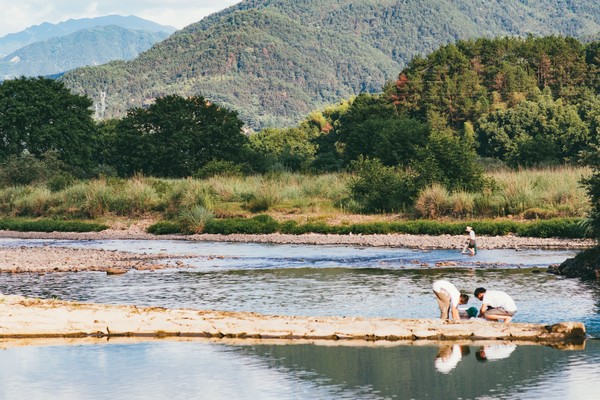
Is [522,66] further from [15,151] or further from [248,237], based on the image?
[248,237]

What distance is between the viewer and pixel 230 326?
20.8 m

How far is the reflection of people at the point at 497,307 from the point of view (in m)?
20.7

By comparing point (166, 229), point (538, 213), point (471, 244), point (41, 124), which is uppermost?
point (41, 124)

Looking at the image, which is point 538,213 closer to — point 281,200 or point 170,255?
point 281,200

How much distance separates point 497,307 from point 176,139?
191 ft

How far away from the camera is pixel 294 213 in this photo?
51.5m

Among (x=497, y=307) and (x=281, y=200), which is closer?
(x=497, y=307)

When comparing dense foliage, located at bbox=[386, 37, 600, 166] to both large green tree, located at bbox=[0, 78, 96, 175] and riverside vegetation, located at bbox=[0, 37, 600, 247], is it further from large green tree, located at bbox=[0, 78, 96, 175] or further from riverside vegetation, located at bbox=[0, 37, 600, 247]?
large green tree, located at bbox=[0, 78, 96, 175]

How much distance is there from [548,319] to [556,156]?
5790cm

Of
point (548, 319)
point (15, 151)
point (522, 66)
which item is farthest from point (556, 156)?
point (548, 319)

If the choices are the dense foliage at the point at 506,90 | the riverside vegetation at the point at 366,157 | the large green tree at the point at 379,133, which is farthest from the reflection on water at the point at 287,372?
the dense foliage at the point at 506,90

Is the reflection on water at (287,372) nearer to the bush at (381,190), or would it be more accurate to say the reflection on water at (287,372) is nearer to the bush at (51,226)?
the bush at (381,190)

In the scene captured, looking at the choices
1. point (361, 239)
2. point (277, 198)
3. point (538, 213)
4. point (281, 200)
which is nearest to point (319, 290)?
point (361, 239)

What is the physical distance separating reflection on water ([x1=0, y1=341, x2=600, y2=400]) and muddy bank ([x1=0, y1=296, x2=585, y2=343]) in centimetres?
64
